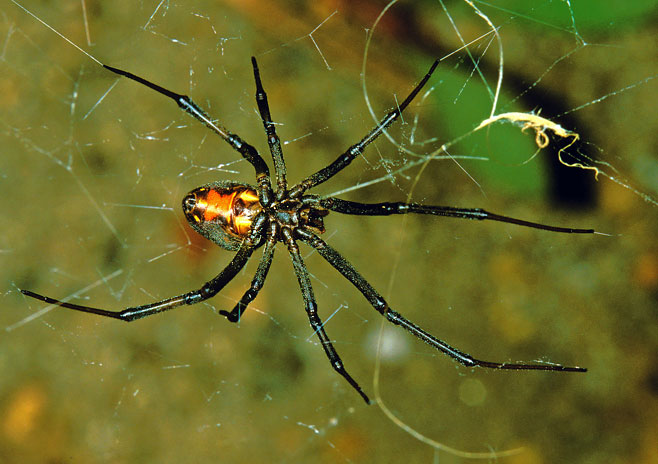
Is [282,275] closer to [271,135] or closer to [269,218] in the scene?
[269,218]

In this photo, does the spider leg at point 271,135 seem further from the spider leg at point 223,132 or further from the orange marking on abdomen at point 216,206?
the orange marking on abdomen at point 216,206

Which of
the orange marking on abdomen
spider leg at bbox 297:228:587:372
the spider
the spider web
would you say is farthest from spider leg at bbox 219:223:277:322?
the spider web

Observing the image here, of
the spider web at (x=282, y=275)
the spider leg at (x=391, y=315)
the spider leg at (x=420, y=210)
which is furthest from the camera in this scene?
the spider web at (x=282, y=275)

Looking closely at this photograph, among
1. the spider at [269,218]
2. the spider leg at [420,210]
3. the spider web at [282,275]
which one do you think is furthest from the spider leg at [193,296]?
the spider web at [282,275]

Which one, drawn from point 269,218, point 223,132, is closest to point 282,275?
point 269,218

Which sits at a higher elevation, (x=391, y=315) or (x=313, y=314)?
(x=391, y=315)

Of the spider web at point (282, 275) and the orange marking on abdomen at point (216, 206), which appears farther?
the spider web at point (282, 275)

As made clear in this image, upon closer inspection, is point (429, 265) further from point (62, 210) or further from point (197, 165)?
point (62, 210)

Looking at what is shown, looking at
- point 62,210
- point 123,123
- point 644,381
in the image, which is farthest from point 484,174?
point 62,210
